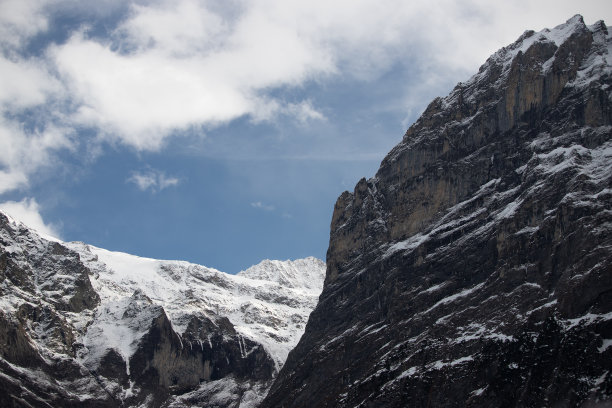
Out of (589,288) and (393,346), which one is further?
(393,346)

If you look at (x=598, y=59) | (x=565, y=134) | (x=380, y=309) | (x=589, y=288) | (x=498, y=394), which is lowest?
(x=498, y=394)

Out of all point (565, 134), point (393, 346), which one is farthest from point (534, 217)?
point (393, 346)

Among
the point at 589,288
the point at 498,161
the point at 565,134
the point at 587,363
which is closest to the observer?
the point at 587,363

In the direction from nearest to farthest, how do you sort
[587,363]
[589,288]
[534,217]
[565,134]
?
[587,363]
[589,288]
[534,217]
[565,134]

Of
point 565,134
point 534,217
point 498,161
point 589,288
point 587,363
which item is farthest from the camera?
point 498,161

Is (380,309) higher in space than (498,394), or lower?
higher

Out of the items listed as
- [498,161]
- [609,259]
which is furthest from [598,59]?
[609,259]

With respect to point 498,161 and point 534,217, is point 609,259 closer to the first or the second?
point 534,217

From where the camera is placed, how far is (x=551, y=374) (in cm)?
13812

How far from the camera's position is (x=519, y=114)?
199 metres

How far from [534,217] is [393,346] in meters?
33.4

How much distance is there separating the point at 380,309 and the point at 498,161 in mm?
36845

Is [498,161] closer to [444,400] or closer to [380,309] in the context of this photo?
[380,309]

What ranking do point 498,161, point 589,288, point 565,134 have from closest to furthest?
point 589,288 < point 565,134 < point 498,161
